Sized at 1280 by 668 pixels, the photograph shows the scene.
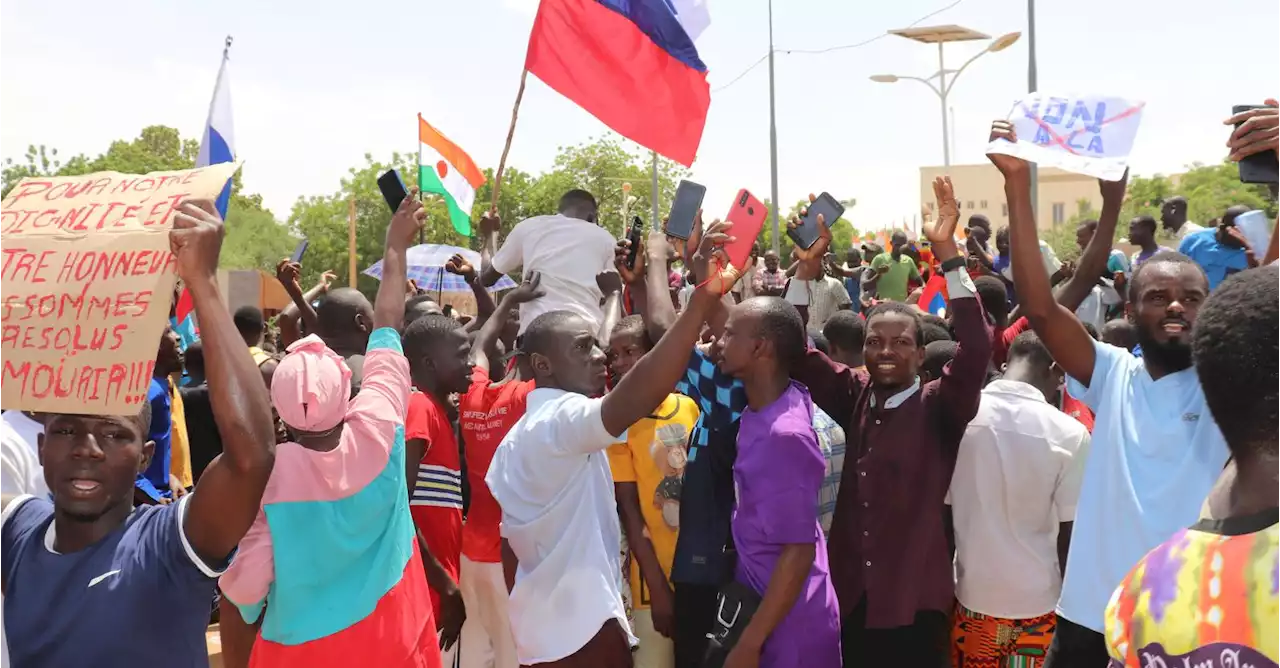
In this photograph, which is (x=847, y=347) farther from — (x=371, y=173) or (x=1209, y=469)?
(x=371, y=173)

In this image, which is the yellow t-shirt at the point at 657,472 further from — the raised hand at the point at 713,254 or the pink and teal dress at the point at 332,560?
the pink and teal dress at the point at 332,560

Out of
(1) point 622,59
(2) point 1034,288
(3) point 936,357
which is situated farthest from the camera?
(1) point 622,59

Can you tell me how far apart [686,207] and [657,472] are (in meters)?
1.13

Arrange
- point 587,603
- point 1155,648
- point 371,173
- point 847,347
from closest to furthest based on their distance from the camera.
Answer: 1. point 1155,648
2. point 587,603
3. point 847,347
4. point 371,173

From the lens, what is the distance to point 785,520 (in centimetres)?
399

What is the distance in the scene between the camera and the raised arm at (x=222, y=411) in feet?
8.87

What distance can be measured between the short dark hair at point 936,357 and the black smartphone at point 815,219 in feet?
2.65

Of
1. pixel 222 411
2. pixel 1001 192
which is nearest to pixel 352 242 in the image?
pixel 222 411

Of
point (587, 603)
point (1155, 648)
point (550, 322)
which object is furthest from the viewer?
point (550, 322)

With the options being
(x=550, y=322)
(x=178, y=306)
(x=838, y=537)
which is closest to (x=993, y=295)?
(x=838, y=537)

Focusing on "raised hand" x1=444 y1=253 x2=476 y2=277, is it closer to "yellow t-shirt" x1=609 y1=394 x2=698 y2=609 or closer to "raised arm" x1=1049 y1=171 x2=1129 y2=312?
"yellow t-shirt" x1=609 y1=394 x2=698 y2=609

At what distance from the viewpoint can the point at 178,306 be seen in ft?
25.7

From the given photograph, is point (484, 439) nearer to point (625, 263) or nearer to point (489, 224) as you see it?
point (625, 263)

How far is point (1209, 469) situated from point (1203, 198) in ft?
151
